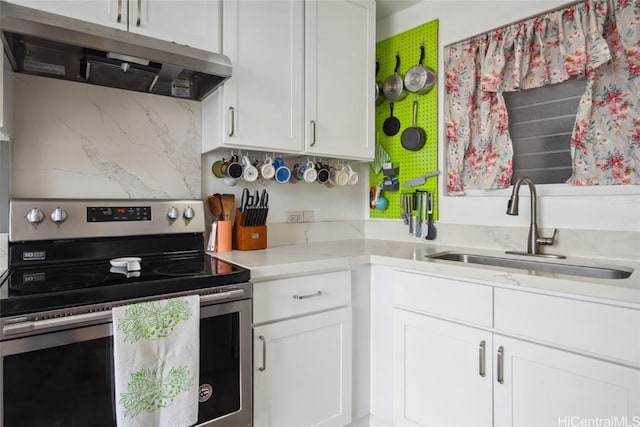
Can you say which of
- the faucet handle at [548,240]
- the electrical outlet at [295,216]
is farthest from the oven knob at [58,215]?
the faucet handle at [548,240]

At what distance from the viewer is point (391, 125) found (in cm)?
247

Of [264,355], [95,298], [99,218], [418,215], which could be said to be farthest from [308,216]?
[95,298]

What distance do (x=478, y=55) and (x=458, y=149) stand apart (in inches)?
20.9

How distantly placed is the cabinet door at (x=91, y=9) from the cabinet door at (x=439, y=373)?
1.69 m

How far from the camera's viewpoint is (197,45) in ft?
5.35

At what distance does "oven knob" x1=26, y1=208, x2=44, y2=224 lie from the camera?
4.76 feet

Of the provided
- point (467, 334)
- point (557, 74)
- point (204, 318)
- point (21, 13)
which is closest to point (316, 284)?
point (204, 318)

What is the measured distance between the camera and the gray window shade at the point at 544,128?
182 centimetres

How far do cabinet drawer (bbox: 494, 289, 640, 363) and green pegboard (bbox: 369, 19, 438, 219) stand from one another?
0.96 metres

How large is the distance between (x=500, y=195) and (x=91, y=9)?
204 centimetres

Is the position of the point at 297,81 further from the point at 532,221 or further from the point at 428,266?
the point at 532,221

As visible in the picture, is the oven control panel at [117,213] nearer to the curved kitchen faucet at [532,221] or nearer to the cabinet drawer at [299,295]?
the cabinet drawer at [299,295]

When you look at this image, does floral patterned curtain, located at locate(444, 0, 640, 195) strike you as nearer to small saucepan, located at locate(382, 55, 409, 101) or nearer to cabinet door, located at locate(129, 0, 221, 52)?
small saucepan, located at locate(382, 55, 409, 101)

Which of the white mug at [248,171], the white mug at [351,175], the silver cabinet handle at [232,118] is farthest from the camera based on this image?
the white mug at [351,175]
